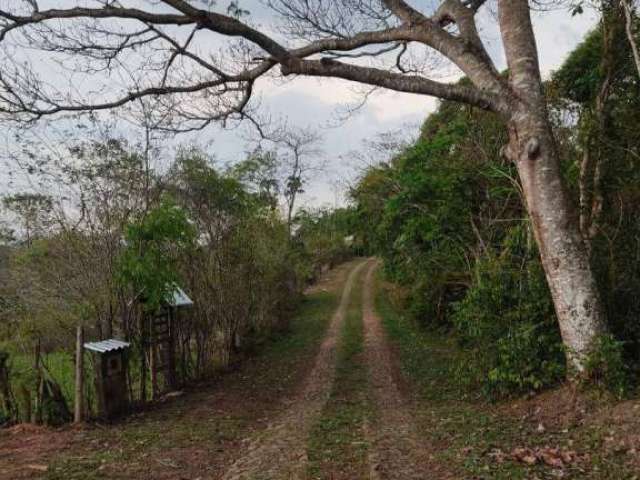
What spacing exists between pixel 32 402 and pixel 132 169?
154 inches

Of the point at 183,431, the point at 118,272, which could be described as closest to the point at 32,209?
the point at 118,272

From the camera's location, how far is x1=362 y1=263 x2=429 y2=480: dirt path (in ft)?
13.7

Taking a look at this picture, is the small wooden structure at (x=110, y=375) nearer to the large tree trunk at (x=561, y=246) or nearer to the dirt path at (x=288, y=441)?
the dirt path at (x=288, y=441)

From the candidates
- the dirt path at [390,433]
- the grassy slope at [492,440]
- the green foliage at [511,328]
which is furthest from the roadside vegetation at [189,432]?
the green foliage at [511,328]

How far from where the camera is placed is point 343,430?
18.6 feet

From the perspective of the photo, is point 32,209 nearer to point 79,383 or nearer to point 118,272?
point 118,272

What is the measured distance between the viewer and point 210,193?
10.7 m

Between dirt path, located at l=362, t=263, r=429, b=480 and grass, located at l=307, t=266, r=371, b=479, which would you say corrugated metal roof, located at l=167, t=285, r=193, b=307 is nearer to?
grass, located at l=307, t=266, r=371, b=479

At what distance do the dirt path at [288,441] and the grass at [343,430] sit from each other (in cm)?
13

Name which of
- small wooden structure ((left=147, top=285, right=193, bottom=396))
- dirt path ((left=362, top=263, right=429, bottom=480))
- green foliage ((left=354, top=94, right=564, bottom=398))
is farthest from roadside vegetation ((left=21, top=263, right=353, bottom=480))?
green foliage ((left=354, top=94, right=564, bottom=398))

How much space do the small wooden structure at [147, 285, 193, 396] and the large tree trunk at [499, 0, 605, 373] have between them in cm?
586

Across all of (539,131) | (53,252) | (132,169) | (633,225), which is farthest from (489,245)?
(53,252)

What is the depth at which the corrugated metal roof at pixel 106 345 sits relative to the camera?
6438mm

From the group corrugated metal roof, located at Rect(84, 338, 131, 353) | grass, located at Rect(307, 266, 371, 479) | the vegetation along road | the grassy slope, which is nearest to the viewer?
the grassy slope
